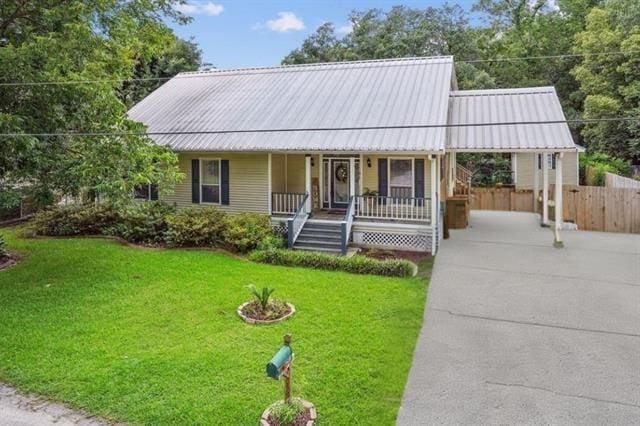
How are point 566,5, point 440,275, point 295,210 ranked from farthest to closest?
point 566,5
point 295,210
point 440,275

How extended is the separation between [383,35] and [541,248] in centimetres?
2340

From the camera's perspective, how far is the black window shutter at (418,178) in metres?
15.5

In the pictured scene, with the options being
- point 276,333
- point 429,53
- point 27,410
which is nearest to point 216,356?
point 276,333

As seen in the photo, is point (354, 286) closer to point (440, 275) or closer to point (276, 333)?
point (440, 275)

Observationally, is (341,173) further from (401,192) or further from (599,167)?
(599,167)

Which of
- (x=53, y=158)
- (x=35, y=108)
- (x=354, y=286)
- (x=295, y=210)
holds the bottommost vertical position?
(x=354, y=286)

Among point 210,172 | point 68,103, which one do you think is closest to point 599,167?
point 210,172

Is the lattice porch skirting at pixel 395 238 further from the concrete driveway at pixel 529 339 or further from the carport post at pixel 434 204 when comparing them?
the concrete driveway at pixel 529 339

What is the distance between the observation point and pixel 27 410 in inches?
241

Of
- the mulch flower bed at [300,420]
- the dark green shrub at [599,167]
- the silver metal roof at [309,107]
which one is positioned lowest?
the mulch flower bed at [300,420]

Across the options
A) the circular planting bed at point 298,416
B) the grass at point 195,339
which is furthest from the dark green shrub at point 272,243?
the circular planting bed at point 298,416

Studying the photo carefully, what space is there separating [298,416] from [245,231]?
914 centimetres

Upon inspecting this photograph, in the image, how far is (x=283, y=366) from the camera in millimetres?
5457

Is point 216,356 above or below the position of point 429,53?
below
